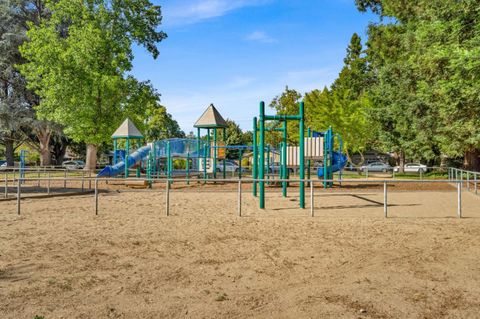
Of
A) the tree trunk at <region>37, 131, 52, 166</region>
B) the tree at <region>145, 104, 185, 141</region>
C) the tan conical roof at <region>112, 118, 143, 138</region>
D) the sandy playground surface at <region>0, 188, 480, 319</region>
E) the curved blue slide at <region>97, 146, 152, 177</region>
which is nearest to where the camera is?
the sandy playground surface at <region>0, 188, 480, 319</region>

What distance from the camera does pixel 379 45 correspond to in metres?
34.6

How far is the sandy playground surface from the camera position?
483 centimetres

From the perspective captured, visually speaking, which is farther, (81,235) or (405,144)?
(405,144)

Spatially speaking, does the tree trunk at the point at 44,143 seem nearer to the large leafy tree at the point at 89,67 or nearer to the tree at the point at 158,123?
the large leafy tree at the point at 89,67

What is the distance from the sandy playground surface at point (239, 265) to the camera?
483 cm

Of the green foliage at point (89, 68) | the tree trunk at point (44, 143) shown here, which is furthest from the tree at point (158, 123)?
the green foliage at point (89, 68)

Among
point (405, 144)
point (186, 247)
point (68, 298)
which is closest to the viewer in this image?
point (68, 298)

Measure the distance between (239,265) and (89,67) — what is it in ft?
99.3

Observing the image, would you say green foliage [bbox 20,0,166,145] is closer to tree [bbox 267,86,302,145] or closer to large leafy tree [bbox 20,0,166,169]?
large leafy tree [bbox 20,0,166,169]

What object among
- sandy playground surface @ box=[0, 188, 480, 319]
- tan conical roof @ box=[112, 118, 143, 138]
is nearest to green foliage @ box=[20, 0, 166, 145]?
tan conical roof @ box=[112, 118, 143, 138]

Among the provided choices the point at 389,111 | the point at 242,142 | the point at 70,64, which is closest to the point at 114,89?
the point at 70,64

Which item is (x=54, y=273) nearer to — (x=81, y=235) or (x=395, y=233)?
(x=81, y=235)

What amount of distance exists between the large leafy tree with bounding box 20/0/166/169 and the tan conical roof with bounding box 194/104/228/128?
30.1 feet

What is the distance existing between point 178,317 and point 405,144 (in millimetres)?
29310
